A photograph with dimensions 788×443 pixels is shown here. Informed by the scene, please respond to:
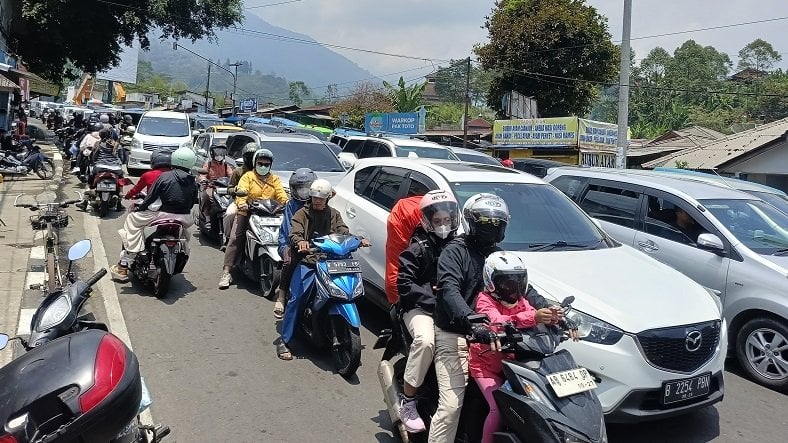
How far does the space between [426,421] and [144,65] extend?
483ft

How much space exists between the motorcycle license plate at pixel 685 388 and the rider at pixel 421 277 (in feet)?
5.33

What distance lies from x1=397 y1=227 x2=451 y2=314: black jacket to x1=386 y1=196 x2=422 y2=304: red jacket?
0.66 metres

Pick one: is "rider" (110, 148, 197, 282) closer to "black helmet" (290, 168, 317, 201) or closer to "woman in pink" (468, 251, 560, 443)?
"black helmet" (290, 168, 317, 201)

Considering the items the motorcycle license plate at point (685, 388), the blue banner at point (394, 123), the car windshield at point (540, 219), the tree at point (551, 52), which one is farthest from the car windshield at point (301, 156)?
the tree at point (551, 52)

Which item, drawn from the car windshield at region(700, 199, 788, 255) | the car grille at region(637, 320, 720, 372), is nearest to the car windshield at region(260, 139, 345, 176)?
the car windshield at region(700, 199, 788, 255)

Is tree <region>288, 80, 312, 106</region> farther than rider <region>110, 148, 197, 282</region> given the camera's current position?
Yes

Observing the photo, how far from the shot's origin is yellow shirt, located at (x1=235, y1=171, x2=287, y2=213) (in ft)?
23.5

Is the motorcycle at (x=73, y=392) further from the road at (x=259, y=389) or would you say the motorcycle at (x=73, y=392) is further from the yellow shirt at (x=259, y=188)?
the yellow shirt at (x=259, y=188)

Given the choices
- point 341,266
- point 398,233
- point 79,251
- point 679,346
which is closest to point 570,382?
point 679,346

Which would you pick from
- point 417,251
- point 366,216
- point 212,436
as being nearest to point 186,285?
point 366,216

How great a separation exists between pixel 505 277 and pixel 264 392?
2337mm

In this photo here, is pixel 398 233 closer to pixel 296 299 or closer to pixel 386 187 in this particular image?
pixel 296 299

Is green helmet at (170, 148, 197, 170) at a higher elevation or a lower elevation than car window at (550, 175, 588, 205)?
higher

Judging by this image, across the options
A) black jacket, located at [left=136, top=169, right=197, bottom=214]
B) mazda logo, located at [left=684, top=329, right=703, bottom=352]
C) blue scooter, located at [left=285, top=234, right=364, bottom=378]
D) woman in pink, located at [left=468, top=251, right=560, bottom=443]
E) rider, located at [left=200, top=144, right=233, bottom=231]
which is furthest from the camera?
rider, located at [left=200, top=144, right=233, bottom=231]
